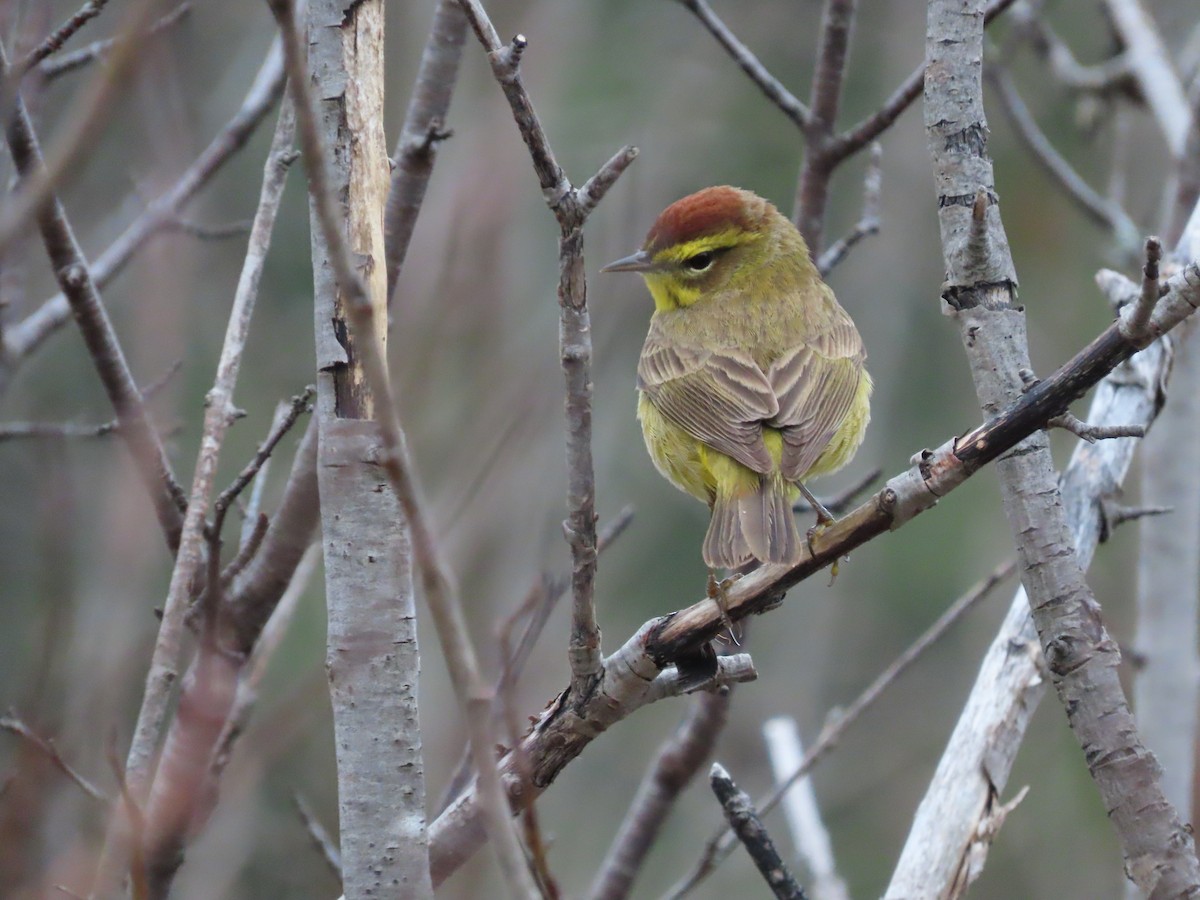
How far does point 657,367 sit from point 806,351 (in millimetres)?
592

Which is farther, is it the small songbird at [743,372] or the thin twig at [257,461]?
the small songbird at [743,372]

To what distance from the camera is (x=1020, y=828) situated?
40.5 ft

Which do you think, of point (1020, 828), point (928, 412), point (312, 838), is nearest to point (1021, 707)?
point (312, 838)

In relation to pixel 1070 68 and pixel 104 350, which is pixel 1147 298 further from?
pixel 1070 68

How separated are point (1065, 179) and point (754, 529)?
305cm

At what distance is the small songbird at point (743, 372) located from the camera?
3943 millimetres

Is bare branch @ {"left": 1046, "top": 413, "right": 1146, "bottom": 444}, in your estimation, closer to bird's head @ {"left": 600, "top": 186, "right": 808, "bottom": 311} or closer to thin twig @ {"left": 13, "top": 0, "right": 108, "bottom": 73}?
thin twig @ {"left": 13, "top": 0, "right": 108, "bottom": 73}

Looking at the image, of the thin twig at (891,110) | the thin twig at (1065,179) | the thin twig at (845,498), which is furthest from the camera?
the thin twig at (1065,179)

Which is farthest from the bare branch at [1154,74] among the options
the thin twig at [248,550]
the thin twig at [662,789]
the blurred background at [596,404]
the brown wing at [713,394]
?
the thin twig at [248,550]

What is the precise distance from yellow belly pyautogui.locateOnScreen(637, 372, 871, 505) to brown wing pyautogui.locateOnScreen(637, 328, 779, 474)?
6 centimetres

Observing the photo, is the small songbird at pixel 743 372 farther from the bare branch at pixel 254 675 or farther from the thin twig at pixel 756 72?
the bare branch at pixel 254 675

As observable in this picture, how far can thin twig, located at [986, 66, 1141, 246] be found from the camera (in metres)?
5.42

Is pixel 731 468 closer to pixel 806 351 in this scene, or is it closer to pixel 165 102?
pixel 806 351

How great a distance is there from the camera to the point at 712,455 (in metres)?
4.26
